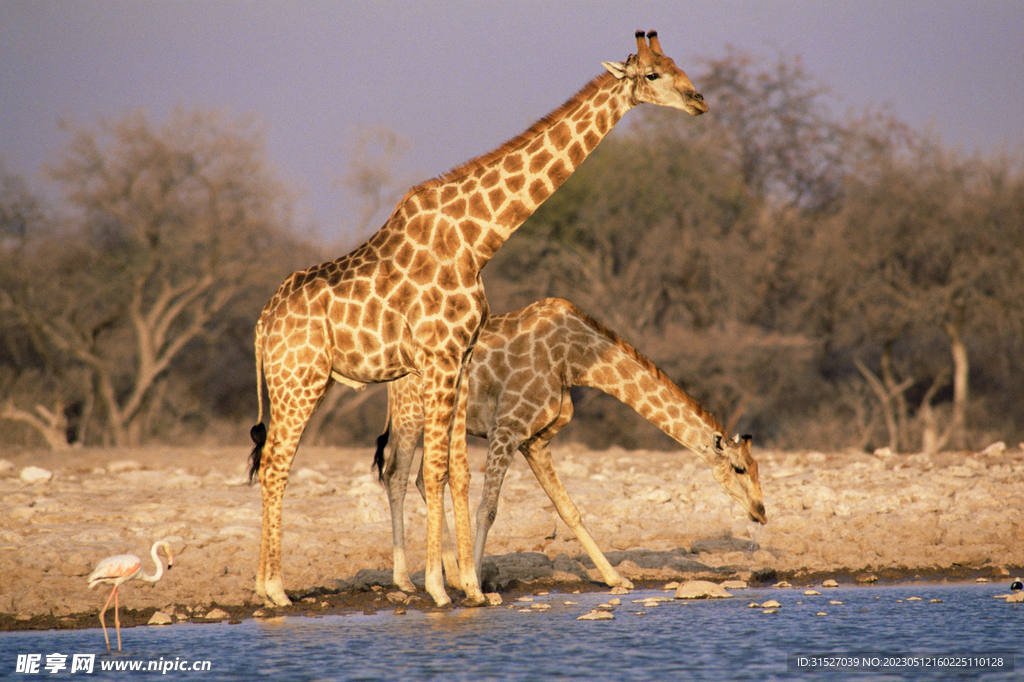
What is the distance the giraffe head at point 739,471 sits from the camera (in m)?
8.99

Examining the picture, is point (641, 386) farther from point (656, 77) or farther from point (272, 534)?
point (272, 534)

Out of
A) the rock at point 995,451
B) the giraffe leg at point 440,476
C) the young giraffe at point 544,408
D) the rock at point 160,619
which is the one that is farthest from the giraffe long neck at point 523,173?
the rock at point 995,451

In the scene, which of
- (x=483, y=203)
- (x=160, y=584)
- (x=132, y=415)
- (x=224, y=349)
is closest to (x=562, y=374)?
(x=483, y=203)

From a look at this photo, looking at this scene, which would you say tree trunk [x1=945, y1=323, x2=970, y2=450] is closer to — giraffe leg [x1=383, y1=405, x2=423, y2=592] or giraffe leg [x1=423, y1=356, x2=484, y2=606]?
giraffe leg [x1=383, y1=405, x2=423, y2=592]

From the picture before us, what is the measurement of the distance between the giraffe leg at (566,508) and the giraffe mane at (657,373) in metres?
1.11

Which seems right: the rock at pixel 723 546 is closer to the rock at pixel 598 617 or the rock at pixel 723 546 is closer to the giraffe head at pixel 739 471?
the giraffe head at pixel 739 471

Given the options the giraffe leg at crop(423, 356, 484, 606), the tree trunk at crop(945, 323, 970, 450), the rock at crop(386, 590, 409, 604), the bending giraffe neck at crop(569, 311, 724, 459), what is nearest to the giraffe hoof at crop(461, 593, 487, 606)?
the giraffe leg at crop(423, 356, 484, 606)

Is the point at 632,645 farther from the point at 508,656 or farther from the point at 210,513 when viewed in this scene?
the point at 210,513

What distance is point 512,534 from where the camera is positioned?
35.6 feet

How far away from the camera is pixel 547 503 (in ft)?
39.7

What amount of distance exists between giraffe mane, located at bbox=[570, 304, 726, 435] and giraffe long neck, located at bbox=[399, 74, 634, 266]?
1361 mm

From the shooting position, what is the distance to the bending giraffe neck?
9320 mm

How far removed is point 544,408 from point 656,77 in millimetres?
2775

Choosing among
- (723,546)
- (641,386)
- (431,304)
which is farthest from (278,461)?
(723,546)
